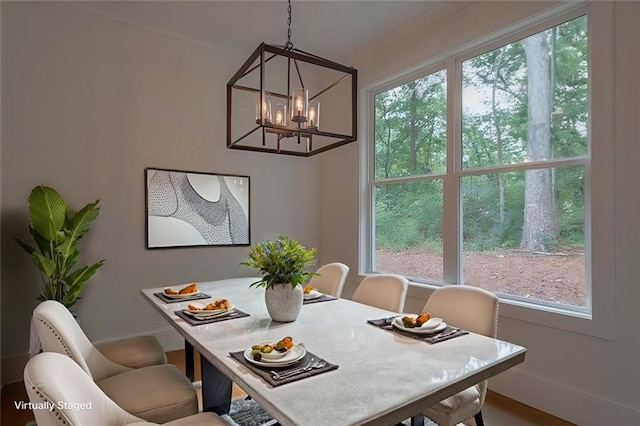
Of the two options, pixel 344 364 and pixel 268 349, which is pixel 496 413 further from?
pixel 268 349

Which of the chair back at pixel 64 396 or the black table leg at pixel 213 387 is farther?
the black table leg at pixel 213 387

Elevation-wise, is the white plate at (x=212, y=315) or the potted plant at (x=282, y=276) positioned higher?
the potted plant at (x=282, y=276)

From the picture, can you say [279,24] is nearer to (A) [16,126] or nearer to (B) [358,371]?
(A) [16,126]

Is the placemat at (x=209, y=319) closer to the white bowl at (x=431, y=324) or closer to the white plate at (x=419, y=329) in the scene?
the white plate at (x=419, y=329)

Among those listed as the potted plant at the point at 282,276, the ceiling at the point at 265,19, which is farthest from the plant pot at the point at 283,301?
the ceiling at the point at 265,19

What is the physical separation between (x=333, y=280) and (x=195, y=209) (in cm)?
170

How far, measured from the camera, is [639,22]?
2.15 metres

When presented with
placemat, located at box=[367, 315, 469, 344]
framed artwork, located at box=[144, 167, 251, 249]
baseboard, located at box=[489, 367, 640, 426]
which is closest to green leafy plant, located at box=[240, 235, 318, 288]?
placemat, located at box=[367, 315, 469, 344]

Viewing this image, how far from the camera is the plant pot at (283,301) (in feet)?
6.18

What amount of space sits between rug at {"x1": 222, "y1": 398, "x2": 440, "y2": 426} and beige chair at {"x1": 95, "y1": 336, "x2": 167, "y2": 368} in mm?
588

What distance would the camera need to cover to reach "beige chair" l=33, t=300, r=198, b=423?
1.55 meters

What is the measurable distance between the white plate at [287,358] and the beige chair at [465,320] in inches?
25.4

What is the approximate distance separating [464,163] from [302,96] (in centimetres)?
178

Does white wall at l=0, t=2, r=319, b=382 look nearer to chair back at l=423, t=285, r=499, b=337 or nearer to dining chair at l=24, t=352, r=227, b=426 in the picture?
dining chair at l=24, t=352, r=227, b=426
